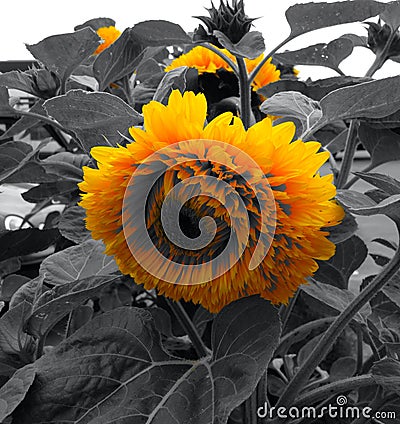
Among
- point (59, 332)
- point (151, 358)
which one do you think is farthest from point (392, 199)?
point (59, 332)

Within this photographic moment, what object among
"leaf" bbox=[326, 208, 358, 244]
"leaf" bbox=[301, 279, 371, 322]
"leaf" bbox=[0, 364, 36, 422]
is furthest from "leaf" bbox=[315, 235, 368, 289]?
"leaf" bbox=[0, 364, 36, 422]

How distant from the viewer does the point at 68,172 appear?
0.52 meters

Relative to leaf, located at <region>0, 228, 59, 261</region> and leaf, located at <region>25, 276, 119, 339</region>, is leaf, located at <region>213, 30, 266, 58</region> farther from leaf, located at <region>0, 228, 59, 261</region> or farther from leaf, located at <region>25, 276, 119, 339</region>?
leaf, located at <region>0, 228, 59, 261</region>

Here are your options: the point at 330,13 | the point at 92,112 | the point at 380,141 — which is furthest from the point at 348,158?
the point at 92,112

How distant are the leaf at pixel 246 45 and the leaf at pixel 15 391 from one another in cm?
23

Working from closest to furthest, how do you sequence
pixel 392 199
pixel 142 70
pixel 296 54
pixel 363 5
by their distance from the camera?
pixel 392 199
pixel 363 5
pixel 296 54
pixel 142 70

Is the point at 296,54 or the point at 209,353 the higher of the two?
the point at 296,54

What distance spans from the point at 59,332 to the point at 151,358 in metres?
0.23

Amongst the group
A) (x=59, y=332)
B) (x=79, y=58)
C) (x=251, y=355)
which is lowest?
(x=59, y=332)

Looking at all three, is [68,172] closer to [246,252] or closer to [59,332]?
[59,332]

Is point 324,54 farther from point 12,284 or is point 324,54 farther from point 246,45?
point 12,284

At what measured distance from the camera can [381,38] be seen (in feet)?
1.66

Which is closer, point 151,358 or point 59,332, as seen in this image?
point 151,358

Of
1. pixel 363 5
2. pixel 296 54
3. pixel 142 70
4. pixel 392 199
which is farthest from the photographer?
pixel 142 70
